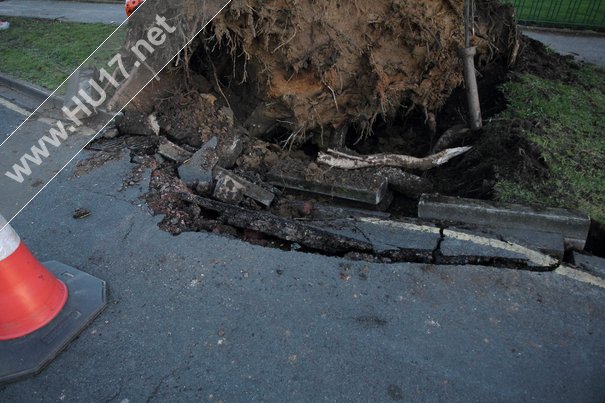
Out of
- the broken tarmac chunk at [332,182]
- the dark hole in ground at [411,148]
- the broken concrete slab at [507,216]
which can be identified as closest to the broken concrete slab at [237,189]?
the dark hole in ground at [411,148]

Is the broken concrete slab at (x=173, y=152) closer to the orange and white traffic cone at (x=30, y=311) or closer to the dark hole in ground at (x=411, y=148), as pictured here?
the dark hole in ground at (x=411, y=148)

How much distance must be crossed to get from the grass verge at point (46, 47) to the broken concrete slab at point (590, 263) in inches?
295

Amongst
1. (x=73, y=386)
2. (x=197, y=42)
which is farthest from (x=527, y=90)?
(x=73, y=386)

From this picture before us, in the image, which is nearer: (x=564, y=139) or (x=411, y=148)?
(x=564, y=139)

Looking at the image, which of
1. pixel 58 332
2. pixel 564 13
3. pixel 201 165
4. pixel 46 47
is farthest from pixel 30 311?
pixel 564 13

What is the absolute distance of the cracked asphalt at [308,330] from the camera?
2.60 metres

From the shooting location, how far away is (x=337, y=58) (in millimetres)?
4777

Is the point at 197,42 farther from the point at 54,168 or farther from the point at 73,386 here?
the point at 73,386

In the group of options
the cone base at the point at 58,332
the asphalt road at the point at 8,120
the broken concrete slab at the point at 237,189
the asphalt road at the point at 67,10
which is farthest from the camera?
the asphalt road at the point at 67,10

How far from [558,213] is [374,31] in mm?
2727

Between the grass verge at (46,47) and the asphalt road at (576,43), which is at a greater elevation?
the asphalt road at (576,43)

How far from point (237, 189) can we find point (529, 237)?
2710mm

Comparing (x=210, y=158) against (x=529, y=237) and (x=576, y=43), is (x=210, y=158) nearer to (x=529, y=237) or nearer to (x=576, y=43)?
(x=529, y=237)

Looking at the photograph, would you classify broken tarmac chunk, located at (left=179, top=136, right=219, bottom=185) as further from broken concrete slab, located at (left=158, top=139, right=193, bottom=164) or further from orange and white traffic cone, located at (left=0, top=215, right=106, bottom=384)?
orange and white traffic cone, located at (left=0, top=215, right=106, bottom=384)
